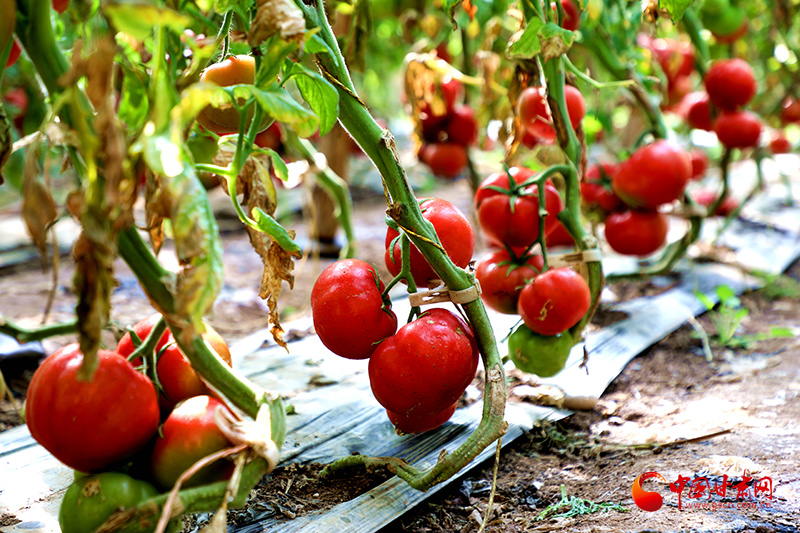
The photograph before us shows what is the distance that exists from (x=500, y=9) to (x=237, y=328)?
1065 mm

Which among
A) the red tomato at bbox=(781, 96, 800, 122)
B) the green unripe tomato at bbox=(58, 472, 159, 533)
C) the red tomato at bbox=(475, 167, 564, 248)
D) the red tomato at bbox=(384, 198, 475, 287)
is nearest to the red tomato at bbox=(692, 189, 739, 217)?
the red tomato at bbox=(781, 96, 800, 122)

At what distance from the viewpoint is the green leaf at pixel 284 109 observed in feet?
1.90

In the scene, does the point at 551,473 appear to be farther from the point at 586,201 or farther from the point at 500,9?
the point at 500,9

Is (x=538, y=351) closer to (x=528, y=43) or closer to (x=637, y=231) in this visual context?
(x=528, y=43)

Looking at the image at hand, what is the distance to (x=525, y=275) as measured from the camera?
1.09 meters

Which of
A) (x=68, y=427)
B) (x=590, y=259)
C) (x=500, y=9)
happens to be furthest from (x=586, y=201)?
(x=68, y=427)

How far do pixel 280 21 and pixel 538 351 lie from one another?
693mm

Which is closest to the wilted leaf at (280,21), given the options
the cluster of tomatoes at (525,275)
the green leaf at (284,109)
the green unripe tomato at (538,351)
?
the green leaf at (284,109)

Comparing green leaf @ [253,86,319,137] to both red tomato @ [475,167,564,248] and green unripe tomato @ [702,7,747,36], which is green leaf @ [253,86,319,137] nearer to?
red tomato @ [475,167,564,248]

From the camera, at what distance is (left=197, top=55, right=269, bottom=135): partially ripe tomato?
753mm

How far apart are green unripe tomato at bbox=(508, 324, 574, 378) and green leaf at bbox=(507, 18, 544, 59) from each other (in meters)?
0.45

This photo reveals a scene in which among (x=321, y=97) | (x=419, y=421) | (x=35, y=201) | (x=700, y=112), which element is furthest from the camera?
(x=700, y=112)

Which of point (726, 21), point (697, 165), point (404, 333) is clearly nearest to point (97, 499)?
point (404, 333)

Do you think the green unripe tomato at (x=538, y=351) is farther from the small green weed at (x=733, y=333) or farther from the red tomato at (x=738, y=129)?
the red tomato at (x=738, y=129)
